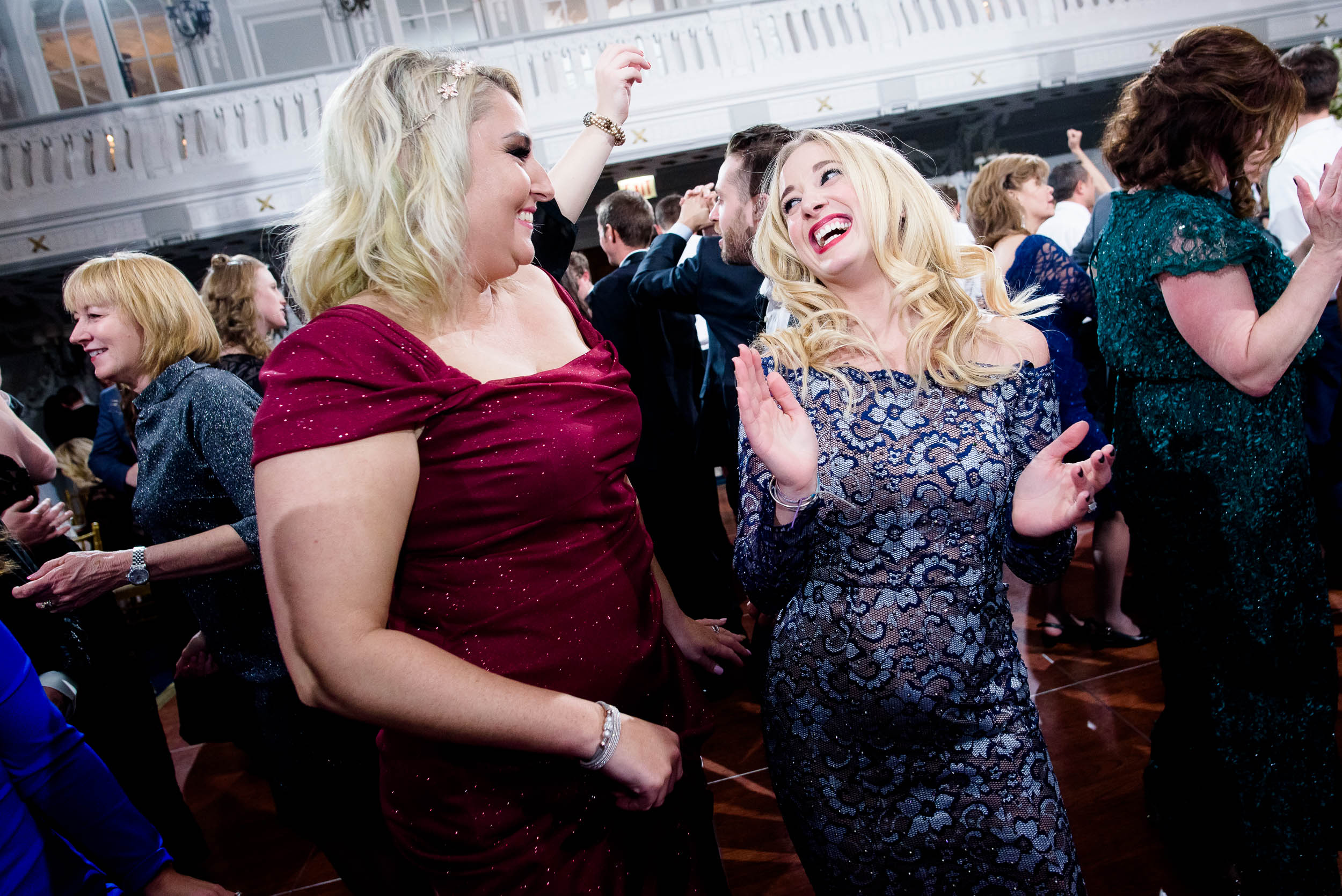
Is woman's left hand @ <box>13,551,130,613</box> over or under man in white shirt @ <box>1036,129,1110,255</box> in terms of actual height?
under

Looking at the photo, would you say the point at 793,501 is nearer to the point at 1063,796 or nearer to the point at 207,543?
the point at 207,543

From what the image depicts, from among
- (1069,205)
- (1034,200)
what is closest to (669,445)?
(1034,200)

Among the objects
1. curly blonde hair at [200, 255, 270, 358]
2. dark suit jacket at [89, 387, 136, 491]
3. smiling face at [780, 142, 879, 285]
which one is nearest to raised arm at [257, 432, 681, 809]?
smiling face at [780, 142, 879, 285]

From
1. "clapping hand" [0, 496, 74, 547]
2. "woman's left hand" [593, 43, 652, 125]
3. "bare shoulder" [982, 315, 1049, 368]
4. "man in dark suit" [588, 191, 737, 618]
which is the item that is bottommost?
"man in dark suit" [588, 191, 737, 618]

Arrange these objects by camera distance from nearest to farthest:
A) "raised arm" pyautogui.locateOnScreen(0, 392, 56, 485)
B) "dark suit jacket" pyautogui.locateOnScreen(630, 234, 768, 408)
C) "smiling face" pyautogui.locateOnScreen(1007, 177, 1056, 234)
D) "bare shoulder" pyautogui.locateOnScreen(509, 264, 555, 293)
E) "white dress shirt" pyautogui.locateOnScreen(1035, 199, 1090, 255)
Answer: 1. "bare shoulder" pyautogui.locateOnScreen(509, 264, 555, 293)
2. "raised arm" pyautogui.locateOnScreen(0, 392, 56, 485)
3. "dark suit jacket" pyautogui.locateOnScreen(630, 234, 768, 408)
4. "smiling face" pyautogui.locateOnScreen(1007, 177, 1056, 234)
5. "white dress shirt" pyautogui.locateOnScreen(1035, 199, 1090, 255)

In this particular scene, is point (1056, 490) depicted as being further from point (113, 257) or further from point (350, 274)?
point (113, 257)

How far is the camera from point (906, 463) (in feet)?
4.17

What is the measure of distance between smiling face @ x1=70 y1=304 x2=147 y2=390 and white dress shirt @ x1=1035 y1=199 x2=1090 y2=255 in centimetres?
430

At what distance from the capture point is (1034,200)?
3.41 metres

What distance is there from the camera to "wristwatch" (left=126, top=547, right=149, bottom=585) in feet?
5.61

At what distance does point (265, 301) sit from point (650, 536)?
6.02 feet

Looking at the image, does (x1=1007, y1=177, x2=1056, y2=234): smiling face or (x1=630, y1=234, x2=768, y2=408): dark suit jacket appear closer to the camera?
(x1=630, y1=234, x2=768, y2=408): dark suit jacket

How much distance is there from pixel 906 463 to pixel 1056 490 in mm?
223

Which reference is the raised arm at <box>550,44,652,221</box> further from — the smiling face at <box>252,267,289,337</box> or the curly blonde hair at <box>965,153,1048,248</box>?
the curly blonde hair at <box>965,153,1048,248</box>
